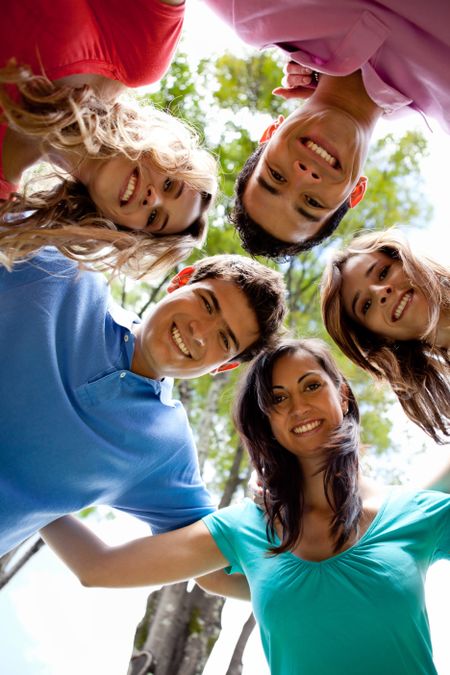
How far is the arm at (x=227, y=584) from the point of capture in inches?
124

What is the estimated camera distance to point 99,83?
2.34 m

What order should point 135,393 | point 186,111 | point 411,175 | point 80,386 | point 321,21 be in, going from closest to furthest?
point 321,21
point 80,386
point 135,393
point 186,111
point 411,175

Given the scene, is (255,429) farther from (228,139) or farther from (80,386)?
(228,139)

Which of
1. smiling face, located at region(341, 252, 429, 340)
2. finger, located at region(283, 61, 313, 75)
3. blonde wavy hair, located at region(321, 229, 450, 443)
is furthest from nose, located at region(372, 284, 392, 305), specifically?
finger, located at region(283, 61, 313, 75)

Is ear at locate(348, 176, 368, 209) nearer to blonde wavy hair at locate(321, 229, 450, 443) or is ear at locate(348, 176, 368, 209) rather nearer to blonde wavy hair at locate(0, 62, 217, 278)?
blonde wavy hair at locate(321, 229, 450, 443)

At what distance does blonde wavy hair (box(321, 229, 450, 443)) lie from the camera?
3164 millimetres

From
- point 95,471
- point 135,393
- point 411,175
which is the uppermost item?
point 411,175

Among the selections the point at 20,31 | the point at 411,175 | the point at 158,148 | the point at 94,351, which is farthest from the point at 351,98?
the point at 411,175

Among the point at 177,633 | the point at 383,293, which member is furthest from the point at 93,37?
the point at 177,633

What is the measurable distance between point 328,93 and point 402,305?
98cm

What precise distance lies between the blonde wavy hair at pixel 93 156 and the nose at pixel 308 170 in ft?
1.36

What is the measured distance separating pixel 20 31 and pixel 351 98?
120cm

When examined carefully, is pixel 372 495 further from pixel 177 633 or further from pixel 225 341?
pixel 177 633

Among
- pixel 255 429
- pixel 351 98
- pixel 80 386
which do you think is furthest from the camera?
pixel 255 429
